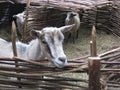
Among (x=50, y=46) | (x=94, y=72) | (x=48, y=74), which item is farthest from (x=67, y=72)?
(x=50, y=46)

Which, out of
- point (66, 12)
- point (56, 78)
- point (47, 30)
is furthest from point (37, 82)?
point (66, 12)

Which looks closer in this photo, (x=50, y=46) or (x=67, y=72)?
(x=67, y=72)

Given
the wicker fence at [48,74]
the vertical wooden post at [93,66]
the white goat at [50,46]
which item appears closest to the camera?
the vertical wooden post at [93,66]

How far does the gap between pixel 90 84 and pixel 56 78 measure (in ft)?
1.21

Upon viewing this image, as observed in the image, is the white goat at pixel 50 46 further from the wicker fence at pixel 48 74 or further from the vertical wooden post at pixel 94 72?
the vertical wooden post at pixel 94 72

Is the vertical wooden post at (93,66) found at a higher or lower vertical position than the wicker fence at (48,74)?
higher

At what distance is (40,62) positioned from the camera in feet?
9.43

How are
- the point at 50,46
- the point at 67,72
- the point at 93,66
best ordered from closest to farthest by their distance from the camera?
the point at 93,66 → the point at 67,72 → the point at 50,46

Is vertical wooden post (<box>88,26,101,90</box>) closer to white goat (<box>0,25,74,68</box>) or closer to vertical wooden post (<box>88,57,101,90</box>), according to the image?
vertical wooden post (<box>88,57,101,90</box>)

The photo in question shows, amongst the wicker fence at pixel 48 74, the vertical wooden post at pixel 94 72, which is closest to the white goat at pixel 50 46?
the wicker fence at pixel 48 74

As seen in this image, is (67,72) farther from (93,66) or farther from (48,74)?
(93,66)

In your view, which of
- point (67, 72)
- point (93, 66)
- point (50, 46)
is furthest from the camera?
point (50, 46)

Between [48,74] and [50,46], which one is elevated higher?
[50,46]

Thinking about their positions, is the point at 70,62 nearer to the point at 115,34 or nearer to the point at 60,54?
the point at 60,54
